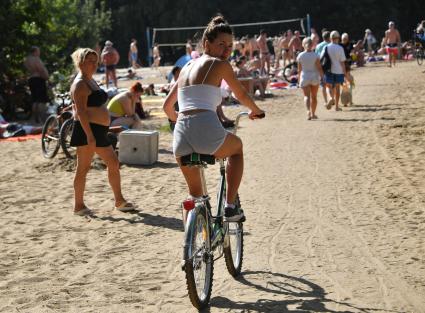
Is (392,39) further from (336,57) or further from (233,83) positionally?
(233,83)

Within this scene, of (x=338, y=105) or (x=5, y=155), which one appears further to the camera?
(x=338, y=105)

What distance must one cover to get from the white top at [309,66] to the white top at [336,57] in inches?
43.3

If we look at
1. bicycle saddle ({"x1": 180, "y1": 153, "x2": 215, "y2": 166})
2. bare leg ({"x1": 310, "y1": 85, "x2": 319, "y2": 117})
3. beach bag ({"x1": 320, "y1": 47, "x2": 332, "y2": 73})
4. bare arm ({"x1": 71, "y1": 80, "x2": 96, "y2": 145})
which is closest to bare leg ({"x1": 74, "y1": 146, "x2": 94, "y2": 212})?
bare arm ({"x1": 71, "y1": 80, "x2": 96, "y2": 145})

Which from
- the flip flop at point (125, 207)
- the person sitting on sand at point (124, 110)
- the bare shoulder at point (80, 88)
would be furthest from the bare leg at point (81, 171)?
the person sitting on sand at point (124, 110)

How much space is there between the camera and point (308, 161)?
1145 centimetres

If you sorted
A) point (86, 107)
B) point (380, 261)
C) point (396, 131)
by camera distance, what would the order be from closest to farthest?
point (380, 261) → point (86, 107) → point (396, 131)

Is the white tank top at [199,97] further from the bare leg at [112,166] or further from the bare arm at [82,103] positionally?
the bare leg at [112,166]

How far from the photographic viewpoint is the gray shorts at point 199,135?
5395mm

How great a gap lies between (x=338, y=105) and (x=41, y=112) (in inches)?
267

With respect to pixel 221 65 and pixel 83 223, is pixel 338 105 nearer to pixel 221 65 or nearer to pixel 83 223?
pixel 83 223

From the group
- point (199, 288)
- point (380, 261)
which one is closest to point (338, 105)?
point (380, 261)

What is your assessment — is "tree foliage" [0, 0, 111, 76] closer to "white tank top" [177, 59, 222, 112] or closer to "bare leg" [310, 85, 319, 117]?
"bare leg" [310, 85, 319, 117]

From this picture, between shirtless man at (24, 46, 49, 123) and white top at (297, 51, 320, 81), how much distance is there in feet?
19.9

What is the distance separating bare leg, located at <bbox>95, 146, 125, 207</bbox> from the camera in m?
8.66
